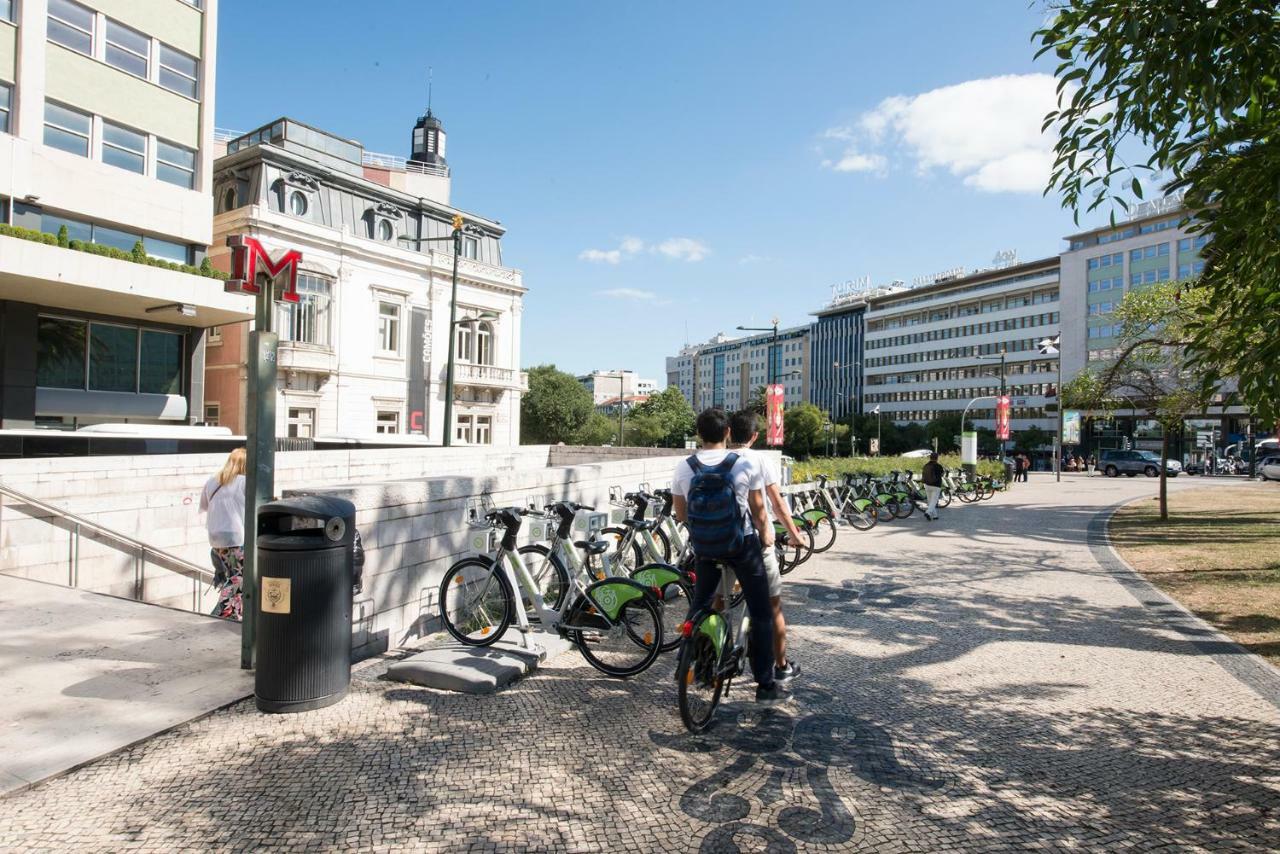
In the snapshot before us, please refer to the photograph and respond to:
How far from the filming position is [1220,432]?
69188 mm

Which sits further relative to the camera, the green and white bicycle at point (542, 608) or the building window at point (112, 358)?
the building window at point (112, 358)

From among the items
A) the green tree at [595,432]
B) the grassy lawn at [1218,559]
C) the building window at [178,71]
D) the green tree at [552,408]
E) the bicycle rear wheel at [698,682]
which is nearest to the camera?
the bicycle rear wheel at [698,682]

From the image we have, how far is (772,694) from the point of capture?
4945 millimetres

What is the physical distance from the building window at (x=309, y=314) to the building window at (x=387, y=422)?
168 inches

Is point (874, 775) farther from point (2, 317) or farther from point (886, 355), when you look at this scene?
point (886, 355)

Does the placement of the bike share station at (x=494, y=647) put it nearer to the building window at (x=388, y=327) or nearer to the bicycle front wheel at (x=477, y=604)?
the bicycle front wheel at (x=477, y=604)

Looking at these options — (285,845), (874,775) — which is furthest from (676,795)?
(285,845)

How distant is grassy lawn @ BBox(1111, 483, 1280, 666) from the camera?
7.74 m

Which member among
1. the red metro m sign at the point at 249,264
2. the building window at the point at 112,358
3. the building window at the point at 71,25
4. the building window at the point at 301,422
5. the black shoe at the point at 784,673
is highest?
the building window at the point at 71,25

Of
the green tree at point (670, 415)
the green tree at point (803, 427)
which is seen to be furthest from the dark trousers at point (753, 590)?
the green tree at point (670, 415)

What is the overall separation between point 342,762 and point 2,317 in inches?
850

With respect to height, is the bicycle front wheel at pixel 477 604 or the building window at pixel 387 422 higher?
the building window at pixel 387 422

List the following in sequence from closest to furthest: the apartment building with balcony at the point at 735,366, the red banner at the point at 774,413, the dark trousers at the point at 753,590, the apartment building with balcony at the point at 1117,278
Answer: the dark trousers at the point at 753,590
the red banner at the point at 774,413
the apartment building with balcony at the point at 1117,278
the apartment building with balcony at the point at 735,366

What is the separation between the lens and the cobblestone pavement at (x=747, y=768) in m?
3.31
